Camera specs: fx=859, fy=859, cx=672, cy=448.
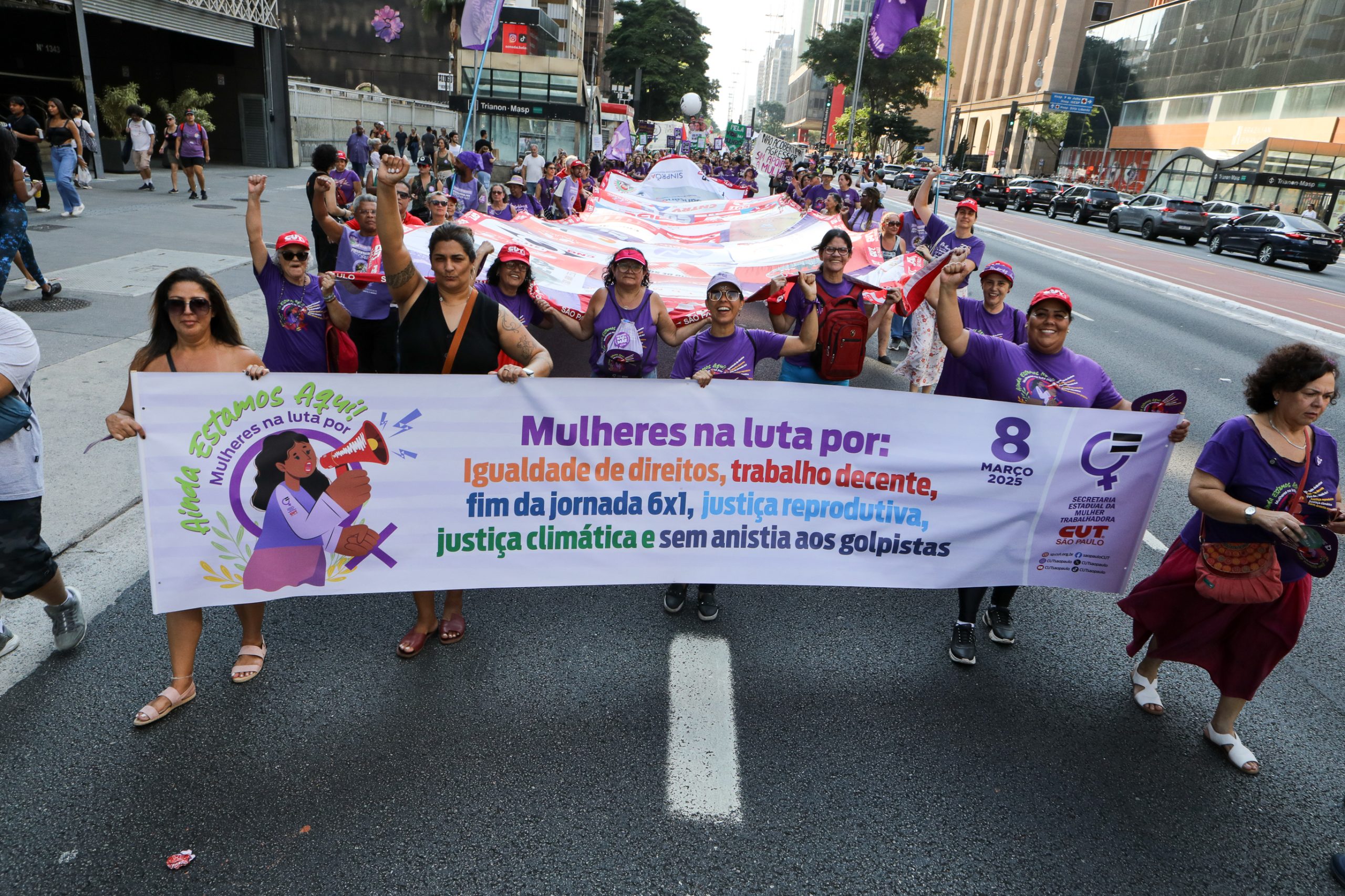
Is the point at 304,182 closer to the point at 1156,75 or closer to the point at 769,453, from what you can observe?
the point at 769,453

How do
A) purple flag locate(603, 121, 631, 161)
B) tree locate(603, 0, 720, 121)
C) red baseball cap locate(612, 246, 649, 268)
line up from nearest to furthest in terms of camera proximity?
1. red baseball cap locate(612, 246, 649, 268)
2. purple flag locate(603, 121, 631, 161)
3. tree locate(603, 0, 720, 121)

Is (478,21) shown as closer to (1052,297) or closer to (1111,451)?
(1052,297)

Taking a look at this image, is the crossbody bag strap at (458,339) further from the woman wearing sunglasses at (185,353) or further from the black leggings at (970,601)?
the black leggings at (970,601)

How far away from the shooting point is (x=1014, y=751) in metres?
3.63

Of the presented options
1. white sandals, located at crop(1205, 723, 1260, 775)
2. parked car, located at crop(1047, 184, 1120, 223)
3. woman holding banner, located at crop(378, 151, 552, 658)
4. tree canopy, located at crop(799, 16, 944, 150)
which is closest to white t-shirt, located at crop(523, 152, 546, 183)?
woman holding banner, located at crop(378, 151, 552, 658)

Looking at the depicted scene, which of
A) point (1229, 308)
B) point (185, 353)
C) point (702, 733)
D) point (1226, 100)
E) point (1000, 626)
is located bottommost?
point (702, 733)

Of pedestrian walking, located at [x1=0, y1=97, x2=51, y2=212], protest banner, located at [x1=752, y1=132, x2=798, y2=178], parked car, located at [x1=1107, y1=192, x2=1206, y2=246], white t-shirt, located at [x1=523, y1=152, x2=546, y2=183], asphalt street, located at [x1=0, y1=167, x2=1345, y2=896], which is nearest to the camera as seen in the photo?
asphalt street, located at [x1=0, y1=167, x2=1345, y2=896]

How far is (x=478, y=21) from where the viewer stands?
51.0ft

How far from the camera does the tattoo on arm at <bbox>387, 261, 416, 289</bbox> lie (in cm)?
382

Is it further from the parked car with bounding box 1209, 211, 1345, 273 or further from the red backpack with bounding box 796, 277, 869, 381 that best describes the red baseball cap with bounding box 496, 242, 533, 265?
the parked car with bounding box 1209, 211, 1345, 273

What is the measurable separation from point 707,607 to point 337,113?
117 feet

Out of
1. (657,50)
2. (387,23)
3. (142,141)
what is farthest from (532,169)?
(657,50)

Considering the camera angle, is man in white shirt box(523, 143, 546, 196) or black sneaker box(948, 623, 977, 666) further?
man in white shirt box(523, 143, 546, 196)

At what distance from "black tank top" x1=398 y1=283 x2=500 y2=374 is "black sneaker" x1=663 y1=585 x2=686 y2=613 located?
1587mm
